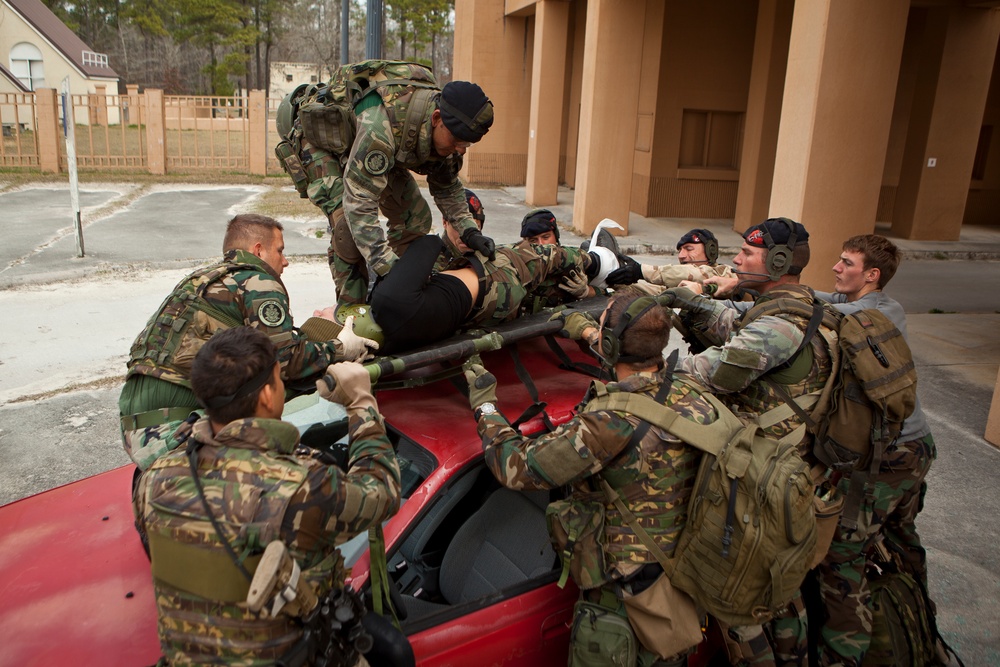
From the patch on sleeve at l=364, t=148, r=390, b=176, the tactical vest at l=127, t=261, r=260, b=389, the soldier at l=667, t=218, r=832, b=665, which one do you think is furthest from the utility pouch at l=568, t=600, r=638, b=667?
the patch on sleeve at l=364, t=148, r=390, b=176

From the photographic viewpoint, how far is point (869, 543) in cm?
341

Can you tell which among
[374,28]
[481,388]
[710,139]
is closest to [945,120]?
[710,139]

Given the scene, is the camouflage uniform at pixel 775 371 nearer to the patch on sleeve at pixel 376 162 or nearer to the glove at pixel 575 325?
the glove at pixel 575 325

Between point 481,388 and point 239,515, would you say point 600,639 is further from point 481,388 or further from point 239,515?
point 239,515

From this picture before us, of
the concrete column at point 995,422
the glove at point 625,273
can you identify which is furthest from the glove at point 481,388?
the concrete column at point 995,422

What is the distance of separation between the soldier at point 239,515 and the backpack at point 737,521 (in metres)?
0.99

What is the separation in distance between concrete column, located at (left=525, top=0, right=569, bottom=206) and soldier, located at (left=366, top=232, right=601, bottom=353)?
14514 millimetres

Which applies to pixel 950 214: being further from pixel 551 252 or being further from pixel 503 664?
pixel 503 664

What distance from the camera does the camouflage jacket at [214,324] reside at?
2.96 metres

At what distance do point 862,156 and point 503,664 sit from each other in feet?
27.0

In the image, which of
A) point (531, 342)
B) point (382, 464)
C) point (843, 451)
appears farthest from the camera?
point (531, 342)

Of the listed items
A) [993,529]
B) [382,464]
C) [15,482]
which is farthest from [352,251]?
[993,529]

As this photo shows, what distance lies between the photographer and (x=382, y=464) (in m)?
2.21

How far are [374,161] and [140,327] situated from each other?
5.71 m
